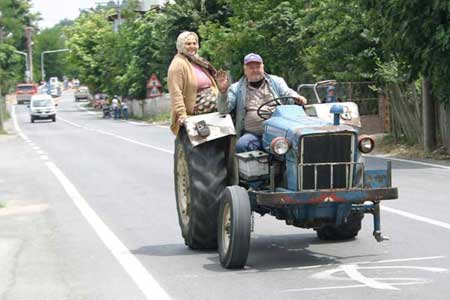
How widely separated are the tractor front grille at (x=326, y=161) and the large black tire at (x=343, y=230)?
1.34 metres

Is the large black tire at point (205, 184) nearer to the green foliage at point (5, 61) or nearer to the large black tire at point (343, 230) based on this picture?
the large black tire at point (343, 230)

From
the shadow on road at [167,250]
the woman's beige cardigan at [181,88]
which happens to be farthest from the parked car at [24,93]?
the woman's beige cardigan at [181,88]

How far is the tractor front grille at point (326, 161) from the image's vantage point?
30.3ft

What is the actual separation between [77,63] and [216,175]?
79.4m

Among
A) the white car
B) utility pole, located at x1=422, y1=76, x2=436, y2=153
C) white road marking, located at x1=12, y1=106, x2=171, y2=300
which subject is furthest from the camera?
the white car

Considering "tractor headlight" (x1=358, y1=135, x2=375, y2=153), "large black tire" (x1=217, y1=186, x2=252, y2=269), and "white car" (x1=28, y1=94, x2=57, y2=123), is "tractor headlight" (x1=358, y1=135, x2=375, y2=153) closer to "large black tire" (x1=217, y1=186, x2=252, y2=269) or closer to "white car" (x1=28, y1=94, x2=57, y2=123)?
"large black tire" (x1=217, y1=186, x2=252, y2=269)

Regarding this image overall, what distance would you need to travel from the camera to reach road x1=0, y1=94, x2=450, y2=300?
28.1 ft

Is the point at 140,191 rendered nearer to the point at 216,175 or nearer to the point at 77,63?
the point at 216,175

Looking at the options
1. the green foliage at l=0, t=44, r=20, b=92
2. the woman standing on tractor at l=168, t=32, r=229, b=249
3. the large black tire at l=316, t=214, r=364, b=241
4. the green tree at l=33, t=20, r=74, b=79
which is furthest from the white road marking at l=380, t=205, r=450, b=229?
the green tree at l=33, t=20, r=74, b=79

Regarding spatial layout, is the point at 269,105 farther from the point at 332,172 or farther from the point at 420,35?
the point at 420,35

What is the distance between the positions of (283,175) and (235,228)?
89cm

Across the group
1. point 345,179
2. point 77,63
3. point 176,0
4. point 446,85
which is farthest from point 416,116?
point 77,63

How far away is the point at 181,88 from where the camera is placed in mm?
10578

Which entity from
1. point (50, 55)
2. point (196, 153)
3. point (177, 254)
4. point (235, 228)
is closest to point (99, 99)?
point (50, 55)
